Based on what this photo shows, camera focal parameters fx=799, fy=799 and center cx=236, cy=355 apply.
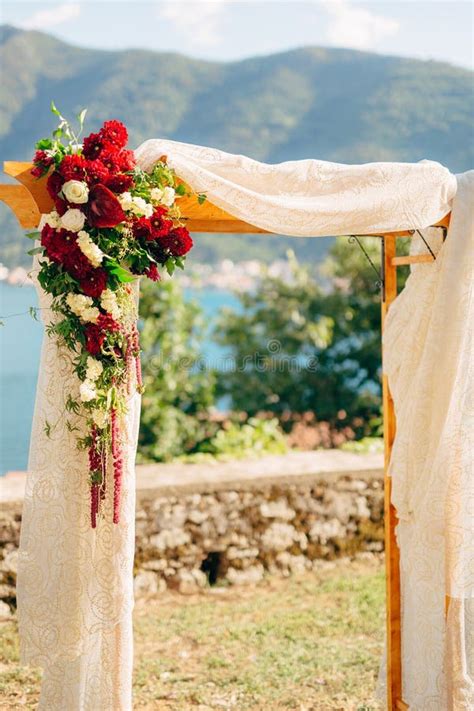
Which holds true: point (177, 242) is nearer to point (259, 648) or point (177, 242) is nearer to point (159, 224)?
point (159, 224)

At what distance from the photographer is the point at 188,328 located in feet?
21.6

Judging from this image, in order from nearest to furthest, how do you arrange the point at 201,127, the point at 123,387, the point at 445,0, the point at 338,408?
the point at 123,387
the point at 338,408
the point at 445,0
the point at 201,127

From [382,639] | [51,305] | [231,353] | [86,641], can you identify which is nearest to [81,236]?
[51,305]

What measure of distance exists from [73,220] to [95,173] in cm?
16

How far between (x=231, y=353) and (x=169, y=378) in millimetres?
1420

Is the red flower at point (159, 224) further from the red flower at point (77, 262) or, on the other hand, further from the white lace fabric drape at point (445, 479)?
the white lace fabric drape at point (445, 479)

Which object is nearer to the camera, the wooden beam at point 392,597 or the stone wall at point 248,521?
the wooden beam at point 392,597

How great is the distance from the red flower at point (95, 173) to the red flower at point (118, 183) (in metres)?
0.01

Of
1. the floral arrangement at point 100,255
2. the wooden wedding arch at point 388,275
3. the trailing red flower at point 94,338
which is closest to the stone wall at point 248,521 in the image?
the wooden wedding arch at point 388,275

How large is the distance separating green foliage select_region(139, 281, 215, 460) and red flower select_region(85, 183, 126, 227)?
156 inches

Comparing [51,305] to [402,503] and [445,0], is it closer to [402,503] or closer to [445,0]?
[402,503]

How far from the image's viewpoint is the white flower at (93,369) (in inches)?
93.3

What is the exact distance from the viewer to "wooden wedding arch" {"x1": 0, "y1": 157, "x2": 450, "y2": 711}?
2521 mm

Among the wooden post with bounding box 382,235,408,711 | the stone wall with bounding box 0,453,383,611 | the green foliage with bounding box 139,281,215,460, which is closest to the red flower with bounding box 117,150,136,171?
the wooden post with bounding box 382,235,408,711
